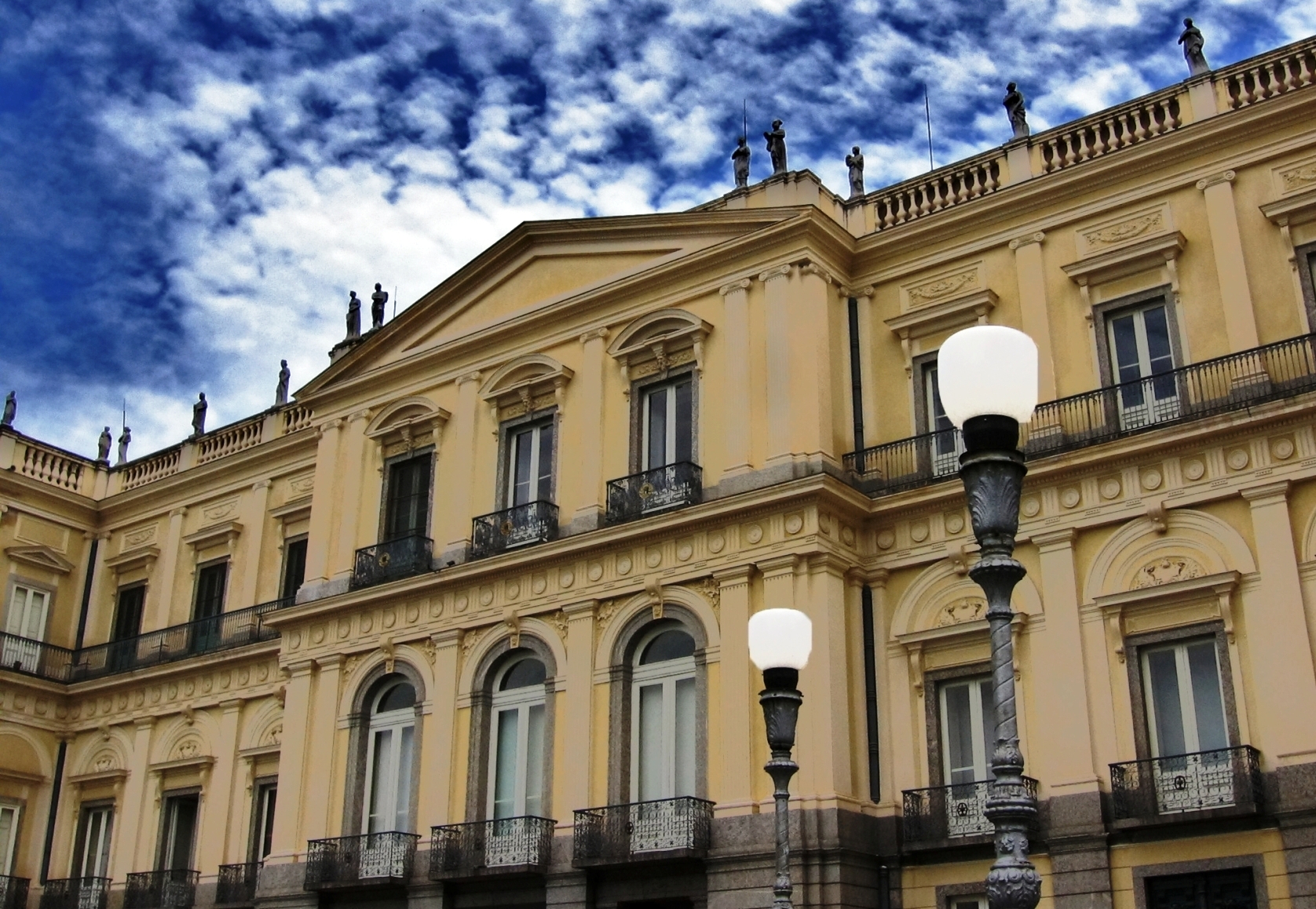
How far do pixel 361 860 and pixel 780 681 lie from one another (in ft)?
39.3

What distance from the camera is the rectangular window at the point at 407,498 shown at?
2423cm

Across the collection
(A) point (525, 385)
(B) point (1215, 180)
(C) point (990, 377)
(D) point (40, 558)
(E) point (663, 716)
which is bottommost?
(C) point (990, 377)

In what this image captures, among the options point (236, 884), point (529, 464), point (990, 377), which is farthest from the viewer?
point (236, 884)

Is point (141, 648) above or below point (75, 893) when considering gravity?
above

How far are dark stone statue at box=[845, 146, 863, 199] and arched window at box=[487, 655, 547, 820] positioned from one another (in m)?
8.53

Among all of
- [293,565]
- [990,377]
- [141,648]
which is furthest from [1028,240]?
[141,648]

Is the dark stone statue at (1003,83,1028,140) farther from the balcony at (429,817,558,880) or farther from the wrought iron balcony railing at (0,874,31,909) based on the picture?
the wrought iron balcony railing at (0,874,31,909)

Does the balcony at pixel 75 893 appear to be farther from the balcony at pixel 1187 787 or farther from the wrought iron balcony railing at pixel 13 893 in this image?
the balcony at pixel 1187 787

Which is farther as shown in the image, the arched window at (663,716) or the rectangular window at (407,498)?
the rectangular window at (407,498)

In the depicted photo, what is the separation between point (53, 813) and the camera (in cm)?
2867

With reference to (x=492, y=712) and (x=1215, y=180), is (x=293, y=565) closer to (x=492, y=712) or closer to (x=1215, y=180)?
(x=492, y=712)

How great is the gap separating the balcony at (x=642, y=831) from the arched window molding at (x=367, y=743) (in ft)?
11.5

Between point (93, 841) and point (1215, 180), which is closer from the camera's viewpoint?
point (1215, 180)

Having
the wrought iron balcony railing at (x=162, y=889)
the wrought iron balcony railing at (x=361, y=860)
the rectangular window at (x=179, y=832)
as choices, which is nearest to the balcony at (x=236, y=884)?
the wrought iron balcony railing at (x=162, y=889)
